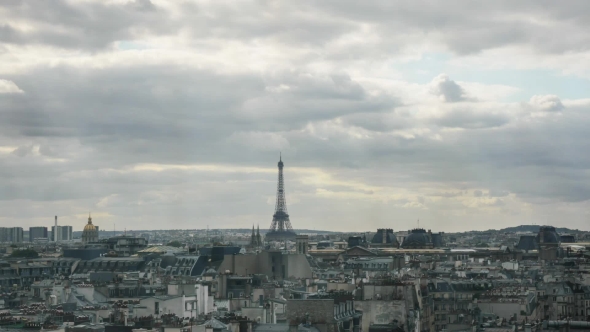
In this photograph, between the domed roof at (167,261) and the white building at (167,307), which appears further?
the domed roof at (167,261)

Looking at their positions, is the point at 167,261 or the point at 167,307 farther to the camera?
the point at 167,261

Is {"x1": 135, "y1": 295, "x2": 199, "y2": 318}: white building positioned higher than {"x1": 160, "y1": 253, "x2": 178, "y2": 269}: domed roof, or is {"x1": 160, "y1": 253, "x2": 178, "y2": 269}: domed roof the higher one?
{"x1": 160, "y1": 253, "x2": 178, "y2": 269}: domed roof

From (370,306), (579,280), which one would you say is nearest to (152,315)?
(370,306)

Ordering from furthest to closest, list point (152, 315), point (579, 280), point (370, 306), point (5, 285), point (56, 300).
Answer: point (5, 285)
point (579, 280)
point (56, 300)
point (370, 306)
point (152, 315)

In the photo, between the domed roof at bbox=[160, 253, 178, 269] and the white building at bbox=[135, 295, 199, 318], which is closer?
the white building at bbox=[135, 295, 199, 318]

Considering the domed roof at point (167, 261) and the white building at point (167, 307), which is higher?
the domed roof at point (167, 261)

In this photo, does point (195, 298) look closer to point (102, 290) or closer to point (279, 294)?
point (279, 294)

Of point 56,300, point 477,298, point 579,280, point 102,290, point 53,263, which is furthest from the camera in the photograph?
point 53,263

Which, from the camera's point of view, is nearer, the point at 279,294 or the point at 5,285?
the point at 279,294

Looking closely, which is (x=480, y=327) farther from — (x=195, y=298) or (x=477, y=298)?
(x=477, y=298)

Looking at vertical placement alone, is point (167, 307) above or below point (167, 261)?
below
